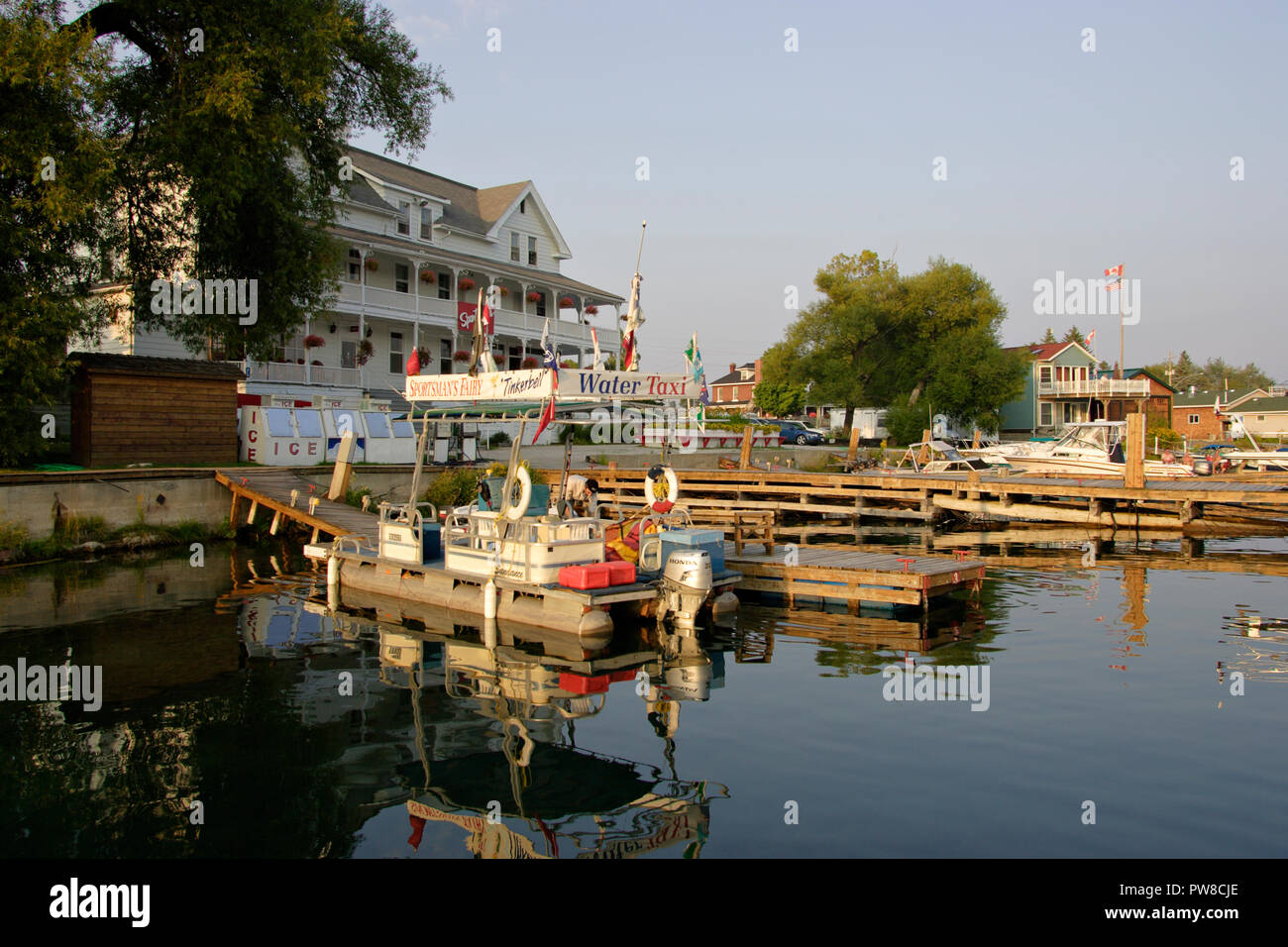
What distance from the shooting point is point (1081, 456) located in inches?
1437

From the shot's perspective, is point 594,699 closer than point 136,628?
Yes

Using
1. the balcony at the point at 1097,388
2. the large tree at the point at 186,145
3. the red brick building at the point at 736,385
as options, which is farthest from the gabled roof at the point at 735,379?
the large tree at the point at 186,145

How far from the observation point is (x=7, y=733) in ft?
31.8

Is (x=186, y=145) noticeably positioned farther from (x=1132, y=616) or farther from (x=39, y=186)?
(x=1132, y=616)

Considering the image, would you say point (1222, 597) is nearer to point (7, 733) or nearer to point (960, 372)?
point (7, 733)

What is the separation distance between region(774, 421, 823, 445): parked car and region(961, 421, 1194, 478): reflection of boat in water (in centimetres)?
993

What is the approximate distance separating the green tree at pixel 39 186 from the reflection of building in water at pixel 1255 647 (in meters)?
23.4

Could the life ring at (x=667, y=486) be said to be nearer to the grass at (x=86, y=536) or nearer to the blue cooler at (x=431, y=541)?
the blue cooler at (x=431, y=541)

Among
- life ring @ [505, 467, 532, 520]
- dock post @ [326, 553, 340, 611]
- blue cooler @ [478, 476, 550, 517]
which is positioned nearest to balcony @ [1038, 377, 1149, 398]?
blue cooler @ [478, 476, 550, 517]

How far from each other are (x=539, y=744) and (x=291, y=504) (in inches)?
625

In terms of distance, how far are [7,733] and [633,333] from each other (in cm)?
938

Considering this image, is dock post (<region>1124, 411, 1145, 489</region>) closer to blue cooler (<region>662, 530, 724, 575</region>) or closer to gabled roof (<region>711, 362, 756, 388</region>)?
blue cooler (<region>662, 530, 724, 575</region>)

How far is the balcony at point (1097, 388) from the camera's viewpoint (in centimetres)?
6275
